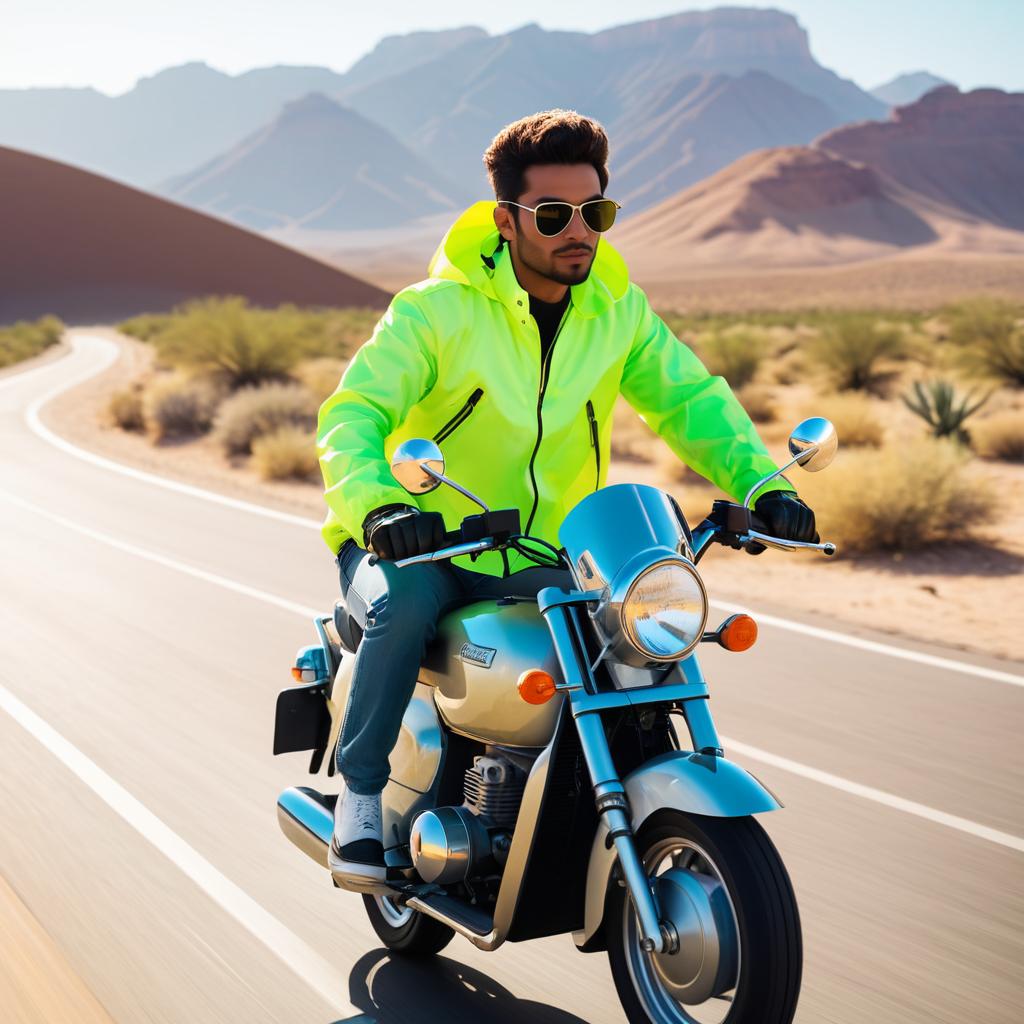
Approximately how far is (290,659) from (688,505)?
19.1ft

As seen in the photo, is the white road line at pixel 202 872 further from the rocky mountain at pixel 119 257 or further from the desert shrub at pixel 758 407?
the rocky mountain at pixel 119 257

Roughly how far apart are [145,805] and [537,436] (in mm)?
2408

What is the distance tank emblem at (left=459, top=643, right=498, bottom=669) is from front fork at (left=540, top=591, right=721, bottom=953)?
226 millimetres

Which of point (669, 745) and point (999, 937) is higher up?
point (669, 745)

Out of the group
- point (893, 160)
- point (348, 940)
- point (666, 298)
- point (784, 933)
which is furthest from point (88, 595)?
point (893, 160)

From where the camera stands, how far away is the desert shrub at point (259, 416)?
1697 centimetres

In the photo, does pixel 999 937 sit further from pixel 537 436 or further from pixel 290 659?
pixel 290 659

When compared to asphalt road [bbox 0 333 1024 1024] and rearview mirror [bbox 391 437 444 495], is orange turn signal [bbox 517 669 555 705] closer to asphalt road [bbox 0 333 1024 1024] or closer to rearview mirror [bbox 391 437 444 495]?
rearview mirror [bbox 391 437 444 495]

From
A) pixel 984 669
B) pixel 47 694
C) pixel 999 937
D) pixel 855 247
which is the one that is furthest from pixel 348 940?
pixel 855 247

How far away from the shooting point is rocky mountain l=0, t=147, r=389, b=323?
304 feet

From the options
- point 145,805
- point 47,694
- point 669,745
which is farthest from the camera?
point 47,694

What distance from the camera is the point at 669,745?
3203 millimetres

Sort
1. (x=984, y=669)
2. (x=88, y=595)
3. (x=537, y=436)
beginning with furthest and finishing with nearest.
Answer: (x=88, y=595), (x=984, y=669), (x=537, y=436)

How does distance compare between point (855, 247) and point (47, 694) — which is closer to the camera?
point (47, 694)
